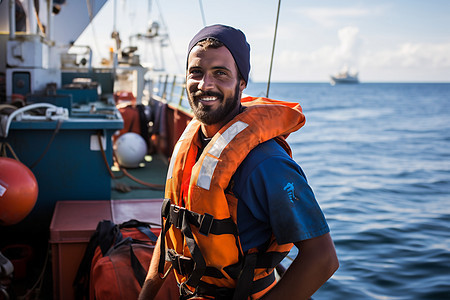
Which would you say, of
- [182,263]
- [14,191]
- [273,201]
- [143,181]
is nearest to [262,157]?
[273,201]

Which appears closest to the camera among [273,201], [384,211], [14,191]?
[273,201]

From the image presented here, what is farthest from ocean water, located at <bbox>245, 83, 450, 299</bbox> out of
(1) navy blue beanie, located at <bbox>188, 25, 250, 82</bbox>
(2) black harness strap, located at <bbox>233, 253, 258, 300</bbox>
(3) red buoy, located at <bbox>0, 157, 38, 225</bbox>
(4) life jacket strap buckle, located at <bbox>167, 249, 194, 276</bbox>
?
(2) black harness strap, located at <bbox>233, 253, 258, 300</bbox>

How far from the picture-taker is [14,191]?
314 centimetres

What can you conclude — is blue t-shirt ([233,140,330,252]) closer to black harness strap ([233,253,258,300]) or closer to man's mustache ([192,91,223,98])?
black harness strap ([233,253,258,300])

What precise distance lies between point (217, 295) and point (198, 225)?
29 centimetres

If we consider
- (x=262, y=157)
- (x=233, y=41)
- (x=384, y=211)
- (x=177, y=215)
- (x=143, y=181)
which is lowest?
(x=384, y=211)

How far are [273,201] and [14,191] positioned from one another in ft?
7.76

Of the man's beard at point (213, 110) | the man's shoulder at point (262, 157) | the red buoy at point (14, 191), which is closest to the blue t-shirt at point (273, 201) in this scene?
the man's shoulder at point (262, 157)

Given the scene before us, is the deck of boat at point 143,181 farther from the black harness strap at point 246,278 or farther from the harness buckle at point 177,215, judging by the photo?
the black harness strap at point 246,278

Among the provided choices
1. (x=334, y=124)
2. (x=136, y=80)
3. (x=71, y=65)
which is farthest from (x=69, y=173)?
(x=334, y=124)

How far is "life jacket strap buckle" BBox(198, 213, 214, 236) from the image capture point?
5.34ft

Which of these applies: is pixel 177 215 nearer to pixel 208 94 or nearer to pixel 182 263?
pixel 182 263

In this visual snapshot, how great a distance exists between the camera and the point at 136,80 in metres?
10.4

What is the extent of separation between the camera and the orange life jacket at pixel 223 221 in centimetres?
163
